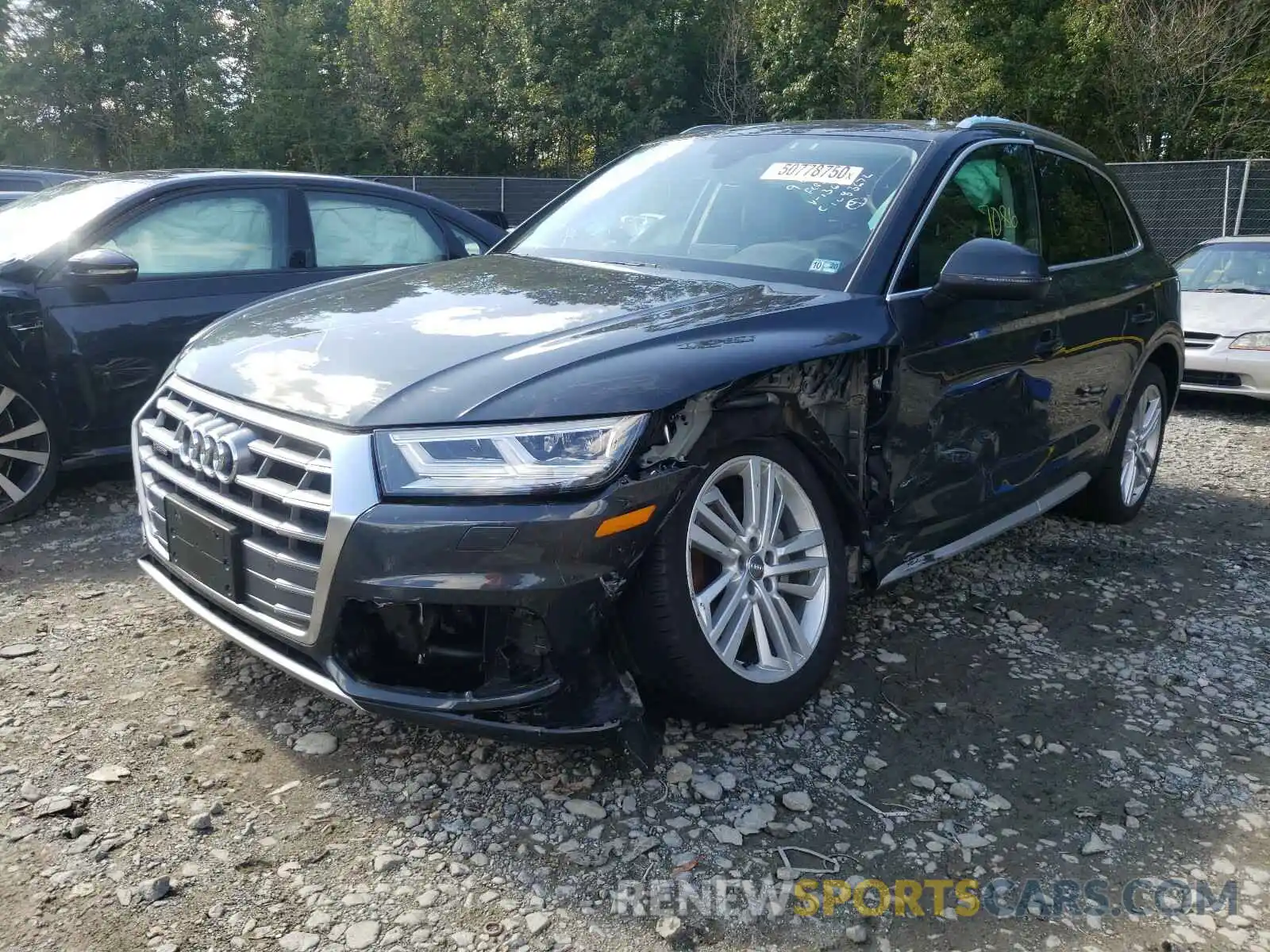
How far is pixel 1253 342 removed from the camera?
8000 millimetres

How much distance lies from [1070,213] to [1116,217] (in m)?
0.64

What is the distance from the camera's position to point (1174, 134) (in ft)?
61.8

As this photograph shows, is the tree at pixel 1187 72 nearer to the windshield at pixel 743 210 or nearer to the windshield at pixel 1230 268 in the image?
the windshield at pixel 1230 268

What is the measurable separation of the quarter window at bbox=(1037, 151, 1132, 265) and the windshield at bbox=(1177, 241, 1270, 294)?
499cm

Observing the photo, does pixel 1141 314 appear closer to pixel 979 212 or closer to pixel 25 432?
pixel 979 212

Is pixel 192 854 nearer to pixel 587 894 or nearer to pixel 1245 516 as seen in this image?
pixel 587 894

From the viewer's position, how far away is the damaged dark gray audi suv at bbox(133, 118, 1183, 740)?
2383 millimetres

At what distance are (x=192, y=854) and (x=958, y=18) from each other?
68.2 feet

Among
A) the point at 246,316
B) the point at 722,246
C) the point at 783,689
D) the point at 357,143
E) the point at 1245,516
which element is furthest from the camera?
the point at 357,143

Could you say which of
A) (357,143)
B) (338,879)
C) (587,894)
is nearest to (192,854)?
(338,879)

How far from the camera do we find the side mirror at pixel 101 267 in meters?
4.66

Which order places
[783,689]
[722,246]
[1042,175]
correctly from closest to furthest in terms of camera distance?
[783,689] < [722,246] < [1042,175]

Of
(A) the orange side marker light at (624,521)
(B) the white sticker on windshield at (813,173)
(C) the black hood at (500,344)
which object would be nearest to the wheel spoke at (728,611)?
(A) the orange side marker light at (624,521)

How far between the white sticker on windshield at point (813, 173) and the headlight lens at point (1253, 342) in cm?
578
